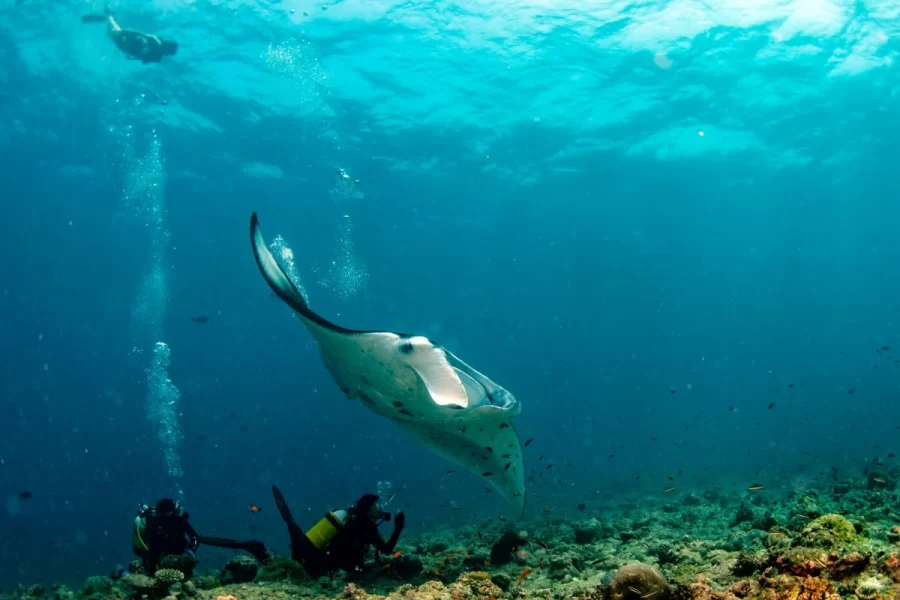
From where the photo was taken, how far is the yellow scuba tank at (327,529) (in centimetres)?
539

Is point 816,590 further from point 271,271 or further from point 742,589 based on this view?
point 271,271

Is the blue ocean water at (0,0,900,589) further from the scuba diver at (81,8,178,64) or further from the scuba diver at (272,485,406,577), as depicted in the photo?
the scuba diver at (272,485,406,577)

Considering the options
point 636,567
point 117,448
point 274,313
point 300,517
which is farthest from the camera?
point 117,448

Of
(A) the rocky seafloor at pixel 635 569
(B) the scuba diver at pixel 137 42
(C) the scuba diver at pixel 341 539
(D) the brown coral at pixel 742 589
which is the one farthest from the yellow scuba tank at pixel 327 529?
(B) the scuba diver at pixel 137 42

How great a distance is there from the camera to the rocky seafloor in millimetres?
2420

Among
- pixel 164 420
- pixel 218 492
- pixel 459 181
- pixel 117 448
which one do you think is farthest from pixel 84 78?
pixel 117 448

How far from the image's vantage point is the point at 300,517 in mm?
32156

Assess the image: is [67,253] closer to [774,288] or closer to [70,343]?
[70,343]

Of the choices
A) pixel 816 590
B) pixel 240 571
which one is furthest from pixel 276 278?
pixel 816 590

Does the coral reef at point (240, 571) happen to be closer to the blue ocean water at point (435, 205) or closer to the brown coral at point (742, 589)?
the brown coral at point (742, 589)

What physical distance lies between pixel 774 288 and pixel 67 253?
73909mm

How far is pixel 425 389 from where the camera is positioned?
4.66 meters

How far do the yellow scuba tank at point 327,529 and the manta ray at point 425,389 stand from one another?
1.19 meters

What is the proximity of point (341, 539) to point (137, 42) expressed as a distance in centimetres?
1715
